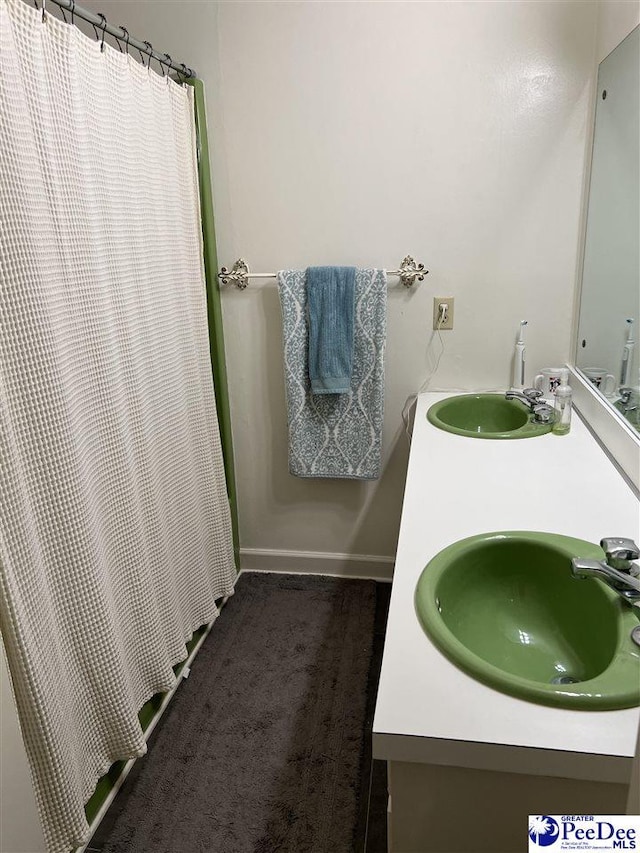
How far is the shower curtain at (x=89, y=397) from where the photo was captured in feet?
3.64

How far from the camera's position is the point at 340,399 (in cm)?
218

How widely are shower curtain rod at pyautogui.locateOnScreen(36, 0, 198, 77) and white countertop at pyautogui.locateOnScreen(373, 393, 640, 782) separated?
4.16 feet

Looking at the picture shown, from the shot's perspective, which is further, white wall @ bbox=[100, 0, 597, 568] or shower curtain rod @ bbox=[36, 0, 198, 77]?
white wall @ bbox=[100, 0, 597, 568]

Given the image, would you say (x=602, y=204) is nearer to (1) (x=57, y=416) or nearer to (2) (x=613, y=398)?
(2) (x=613, y=398)

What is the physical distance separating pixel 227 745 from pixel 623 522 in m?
1.22

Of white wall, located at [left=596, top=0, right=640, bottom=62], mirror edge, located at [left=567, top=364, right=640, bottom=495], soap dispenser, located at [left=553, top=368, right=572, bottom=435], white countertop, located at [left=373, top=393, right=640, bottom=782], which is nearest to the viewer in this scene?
white countertop, located at [left=373, top=393, right=640, bottom=782]

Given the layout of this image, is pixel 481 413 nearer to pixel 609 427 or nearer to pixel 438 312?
pixel 438 312

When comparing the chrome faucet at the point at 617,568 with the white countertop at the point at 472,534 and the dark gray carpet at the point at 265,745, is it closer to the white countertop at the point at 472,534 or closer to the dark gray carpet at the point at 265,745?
the white countertop at the point at 472,534

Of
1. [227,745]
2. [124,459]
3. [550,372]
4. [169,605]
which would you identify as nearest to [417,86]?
[550,372]

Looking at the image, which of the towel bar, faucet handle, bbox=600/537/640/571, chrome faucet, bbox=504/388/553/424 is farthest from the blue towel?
faucet handle, bbox=600/537/640/571

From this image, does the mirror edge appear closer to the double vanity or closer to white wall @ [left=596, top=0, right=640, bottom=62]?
the double vanity

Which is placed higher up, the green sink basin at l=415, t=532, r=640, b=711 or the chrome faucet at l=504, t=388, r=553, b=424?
the chrome faucet at l=504, t=388, r=553, b=424

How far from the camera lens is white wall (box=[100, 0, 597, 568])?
6.06 ft

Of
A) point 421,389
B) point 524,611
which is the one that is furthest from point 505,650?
point 421,389
